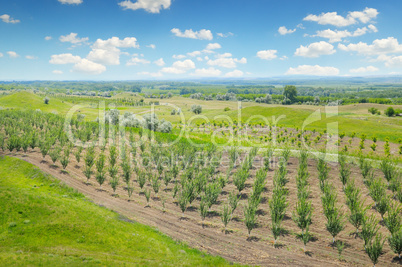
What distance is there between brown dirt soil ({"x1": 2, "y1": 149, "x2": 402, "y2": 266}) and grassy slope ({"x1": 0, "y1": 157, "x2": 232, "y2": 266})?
2006 mm

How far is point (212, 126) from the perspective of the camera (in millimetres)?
87812

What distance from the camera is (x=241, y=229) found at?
23.7 metres

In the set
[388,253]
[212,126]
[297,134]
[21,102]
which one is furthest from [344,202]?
[21,102]

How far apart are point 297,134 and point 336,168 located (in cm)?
3044

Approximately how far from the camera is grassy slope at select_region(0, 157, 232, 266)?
1650 cm

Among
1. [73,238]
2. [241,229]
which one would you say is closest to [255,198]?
[241,229]

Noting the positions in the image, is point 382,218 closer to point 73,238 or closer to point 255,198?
point 255,198

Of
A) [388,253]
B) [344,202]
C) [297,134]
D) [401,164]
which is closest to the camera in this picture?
[388,253]

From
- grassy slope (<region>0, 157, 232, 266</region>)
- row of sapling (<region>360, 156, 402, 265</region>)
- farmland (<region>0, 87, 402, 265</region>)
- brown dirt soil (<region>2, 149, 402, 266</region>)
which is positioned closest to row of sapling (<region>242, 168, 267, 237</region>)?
farmland (<region>0, 87, 402, 265</region>)

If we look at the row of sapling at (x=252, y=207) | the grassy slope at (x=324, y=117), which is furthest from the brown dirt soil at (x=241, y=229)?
the grassy slope at (x=324, y=117)

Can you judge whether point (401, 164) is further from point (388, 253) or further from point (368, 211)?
point (388, 253)

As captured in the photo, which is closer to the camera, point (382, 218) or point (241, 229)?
point (382, 218)

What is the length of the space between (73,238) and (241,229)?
15720mm

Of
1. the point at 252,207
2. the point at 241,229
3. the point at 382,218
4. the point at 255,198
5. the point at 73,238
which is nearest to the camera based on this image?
the point at 73,238
